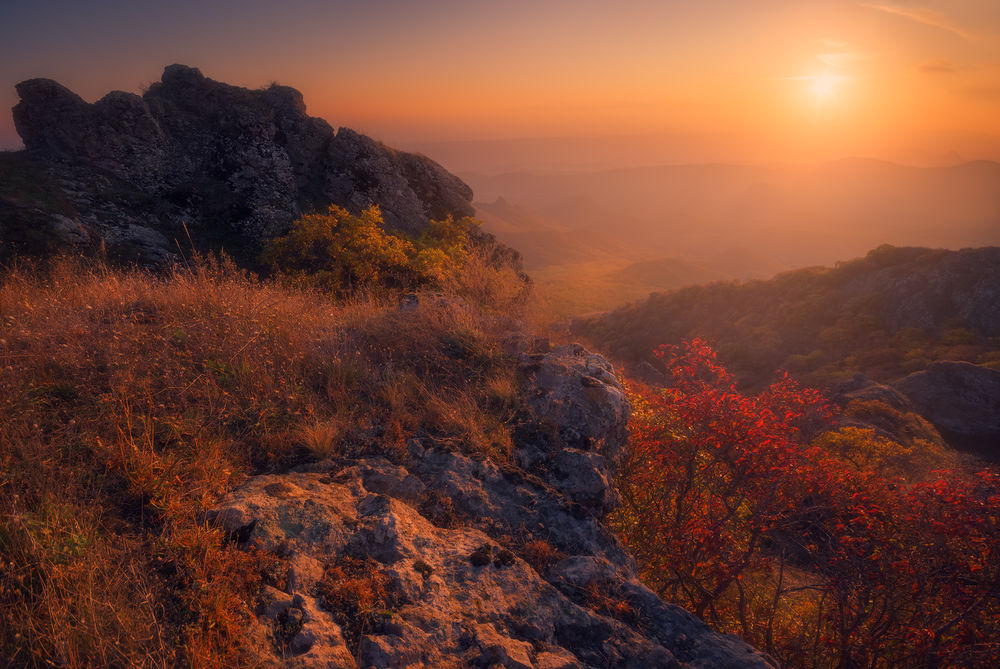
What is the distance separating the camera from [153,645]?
1893mm

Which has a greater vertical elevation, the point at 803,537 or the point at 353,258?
the point at 353,258

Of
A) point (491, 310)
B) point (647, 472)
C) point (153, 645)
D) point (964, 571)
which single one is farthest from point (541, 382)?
point (964, 571)

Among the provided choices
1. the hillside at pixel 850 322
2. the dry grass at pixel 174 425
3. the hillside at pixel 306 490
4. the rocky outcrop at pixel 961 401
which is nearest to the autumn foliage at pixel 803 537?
the hillside at pixel 306 490

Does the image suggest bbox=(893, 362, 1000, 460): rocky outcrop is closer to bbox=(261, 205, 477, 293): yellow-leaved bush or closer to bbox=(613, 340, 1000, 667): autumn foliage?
bbox=(613, 340, 1000, 667): autumn foliage

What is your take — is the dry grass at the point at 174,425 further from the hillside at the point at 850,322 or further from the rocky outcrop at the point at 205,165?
the hillside at the point at 850,322

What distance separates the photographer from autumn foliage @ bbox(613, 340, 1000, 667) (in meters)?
4.37

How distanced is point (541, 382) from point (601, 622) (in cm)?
267

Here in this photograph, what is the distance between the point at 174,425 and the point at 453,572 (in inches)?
91.5

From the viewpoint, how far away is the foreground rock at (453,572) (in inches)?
94.4

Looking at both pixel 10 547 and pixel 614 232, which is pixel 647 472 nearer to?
pixel 10 547

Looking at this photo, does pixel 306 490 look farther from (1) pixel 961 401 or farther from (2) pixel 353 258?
(1) pixel 961 401

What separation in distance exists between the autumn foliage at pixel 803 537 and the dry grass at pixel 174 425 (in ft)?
8.23

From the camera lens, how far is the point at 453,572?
115 inches

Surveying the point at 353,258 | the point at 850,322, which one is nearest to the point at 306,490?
the point at 353,258
